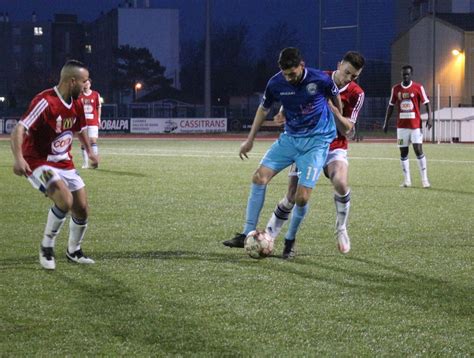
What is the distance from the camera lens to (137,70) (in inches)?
3760

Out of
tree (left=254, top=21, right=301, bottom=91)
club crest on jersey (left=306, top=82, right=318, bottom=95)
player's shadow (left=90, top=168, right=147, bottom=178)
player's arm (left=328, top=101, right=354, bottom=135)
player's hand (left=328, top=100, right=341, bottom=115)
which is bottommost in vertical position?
player's shadow (left=90, top=168, right=147, bottom=178)

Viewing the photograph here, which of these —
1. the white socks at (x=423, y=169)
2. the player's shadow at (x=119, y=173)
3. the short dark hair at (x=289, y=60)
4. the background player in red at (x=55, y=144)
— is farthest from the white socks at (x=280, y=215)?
the player's shadow at (x=119, y=173)

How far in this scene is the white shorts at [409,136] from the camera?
1817cm

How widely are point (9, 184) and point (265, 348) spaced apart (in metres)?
13.2

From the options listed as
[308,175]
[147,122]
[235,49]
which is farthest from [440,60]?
[308,175]

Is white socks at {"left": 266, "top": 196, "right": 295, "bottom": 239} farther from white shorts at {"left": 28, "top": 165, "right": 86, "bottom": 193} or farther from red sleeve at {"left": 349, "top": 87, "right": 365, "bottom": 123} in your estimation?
white shorts at {"left": 28, "top": 165, "right": 86, "bottom": 193}

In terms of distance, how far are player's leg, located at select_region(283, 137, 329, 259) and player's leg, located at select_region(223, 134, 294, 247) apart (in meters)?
0.12

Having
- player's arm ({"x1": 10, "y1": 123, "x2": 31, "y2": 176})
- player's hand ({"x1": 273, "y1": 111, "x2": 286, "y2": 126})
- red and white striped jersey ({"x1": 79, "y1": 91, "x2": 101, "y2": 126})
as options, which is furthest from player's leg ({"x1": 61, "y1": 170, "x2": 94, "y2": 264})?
red and white striped jersey ({"x1": 79, "y1": 91, "x2": 101, "y2": 126})

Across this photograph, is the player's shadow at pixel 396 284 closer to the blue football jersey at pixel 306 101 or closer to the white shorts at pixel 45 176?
the blue football jersey at pixel 306 101

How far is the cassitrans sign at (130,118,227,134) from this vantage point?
176 feet

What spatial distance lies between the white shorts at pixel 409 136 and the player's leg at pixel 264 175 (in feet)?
31.2

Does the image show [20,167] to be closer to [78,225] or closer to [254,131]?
[78,225]

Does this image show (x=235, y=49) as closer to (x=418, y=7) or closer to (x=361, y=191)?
(x=418, y=7)

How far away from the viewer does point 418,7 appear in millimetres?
69312
